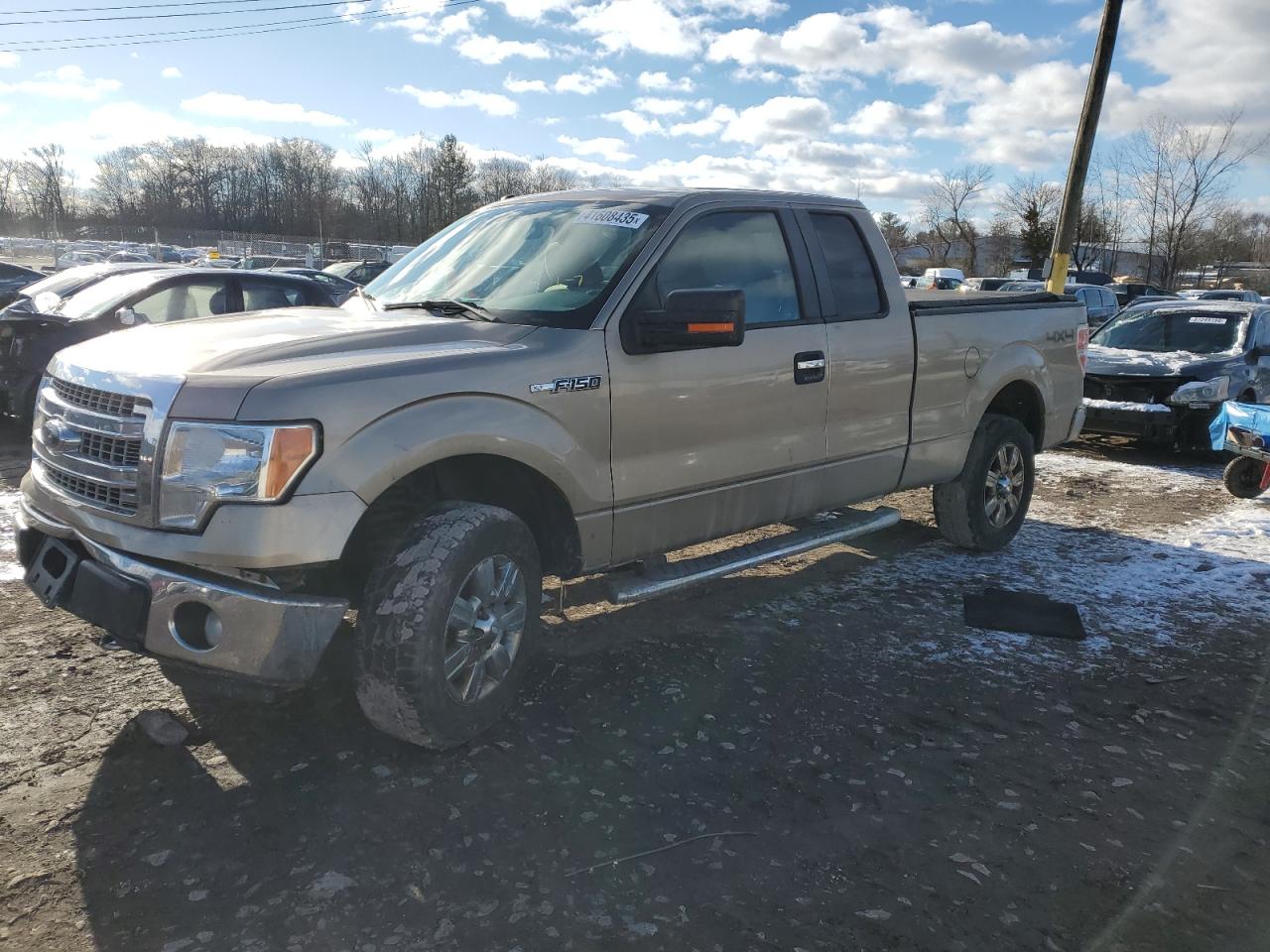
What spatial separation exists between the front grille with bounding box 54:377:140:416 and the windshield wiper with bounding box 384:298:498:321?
4.29 feet

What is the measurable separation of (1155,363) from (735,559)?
8.00 metres

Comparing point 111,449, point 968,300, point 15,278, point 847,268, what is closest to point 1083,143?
point 968,300

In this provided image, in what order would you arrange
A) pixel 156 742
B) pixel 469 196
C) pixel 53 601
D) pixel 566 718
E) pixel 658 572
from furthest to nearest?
pixel 469 196
pixel 658 572
pixel 566 718
pixel 156 742
pixel 53 601

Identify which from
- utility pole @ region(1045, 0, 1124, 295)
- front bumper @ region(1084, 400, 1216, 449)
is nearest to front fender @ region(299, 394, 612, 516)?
front bumper @ region(1084, 400, 1216, 449)

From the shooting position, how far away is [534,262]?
4.11 meters

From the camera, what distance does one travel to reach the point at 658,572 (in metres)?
4.14

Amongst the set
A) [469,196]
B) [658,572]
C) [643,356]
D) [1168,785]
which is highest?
[469,196]

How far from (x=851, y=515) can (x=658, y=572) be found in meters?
1.73

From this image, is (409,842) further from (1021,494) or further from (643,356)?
(1021,494)

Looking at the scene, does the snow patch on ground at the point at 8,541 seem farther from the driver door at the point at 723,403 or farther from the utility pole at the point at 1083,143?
the utility pole at the point at 1083,143

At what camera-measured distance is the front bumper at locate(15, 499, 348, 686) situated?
2.85m

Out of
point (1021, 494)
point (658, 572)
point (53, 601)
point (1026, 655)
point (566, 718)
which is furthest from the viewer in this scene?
point (1021, 494)

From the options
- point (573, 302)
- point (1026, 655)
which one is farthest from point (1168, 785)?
point (573, 302)

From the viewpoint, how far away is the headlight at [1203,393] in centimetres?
975
